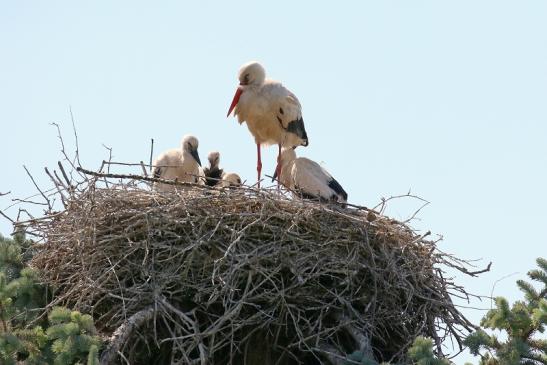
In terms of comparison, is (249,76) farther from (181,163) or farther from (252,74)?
(181,163)

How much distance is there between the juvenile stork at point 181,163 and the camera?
9891 mm

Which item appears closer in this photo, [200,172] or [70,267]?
[70,267]

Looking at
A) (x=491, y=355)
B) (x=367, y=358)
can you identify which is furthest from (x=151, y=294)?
(x=491, y=355)

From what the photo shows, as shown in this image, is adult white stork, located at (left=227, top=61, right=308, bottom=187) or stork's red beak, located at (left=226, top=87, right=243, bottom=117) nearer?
adult white stork, located at (left=227, top=61, right=308, bottom=187)

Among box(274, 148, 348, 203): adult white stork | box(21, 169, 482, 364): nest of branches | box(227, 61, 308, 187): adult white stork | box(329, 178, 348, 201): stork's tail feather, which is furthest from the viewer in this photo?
box(227, 61, 308, 187): adult white stork

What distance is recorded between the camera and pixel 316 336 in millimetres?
7180

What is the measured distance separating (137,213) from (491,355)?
2552 mm

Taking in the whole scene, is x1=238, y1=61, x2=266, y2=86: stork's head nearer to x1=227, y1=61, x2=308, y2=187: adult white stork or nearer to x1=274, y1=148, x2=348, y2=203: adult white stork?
x1=227, y1=61, x2=308, y2=187: adult white stork

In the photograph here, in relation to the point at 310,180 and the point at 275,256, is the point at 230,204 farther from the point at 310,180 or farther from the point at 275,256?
the point at 310,180

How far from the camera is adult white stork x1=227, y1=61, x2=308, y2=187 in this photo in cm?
986

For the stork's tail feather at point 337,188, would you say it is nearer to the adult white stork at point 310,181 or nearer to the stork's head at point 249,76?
the adult white stork at point 310,181

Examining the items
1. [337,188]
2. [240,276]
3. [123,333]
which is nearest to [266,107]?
[337,188]

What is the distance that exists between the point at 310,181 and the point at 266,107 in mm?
845

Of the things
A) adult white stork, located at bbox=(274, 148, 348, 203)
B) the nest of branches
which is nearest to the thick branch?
the nest of branches
